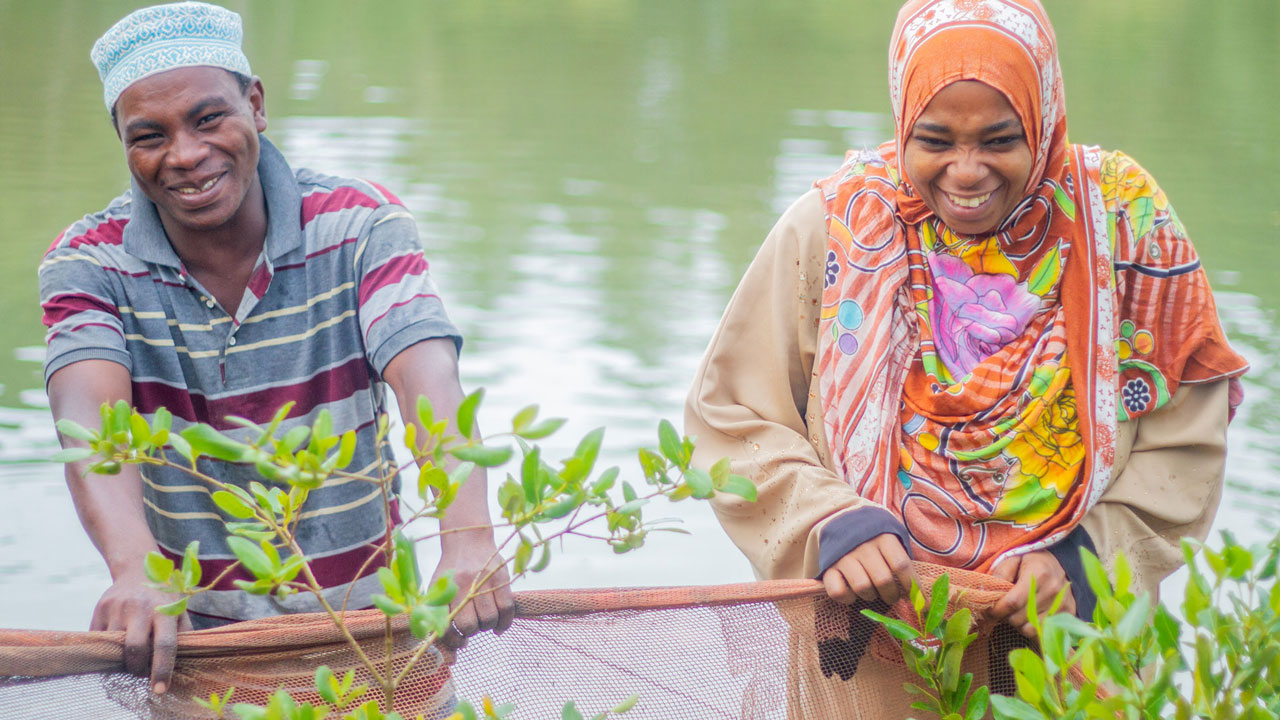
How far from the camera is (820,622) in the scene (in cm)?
179

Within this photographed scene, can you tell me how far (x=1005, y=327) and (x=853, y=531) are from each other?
0.42 meters

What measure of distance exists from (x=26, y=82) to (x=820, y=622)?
9.84 metres

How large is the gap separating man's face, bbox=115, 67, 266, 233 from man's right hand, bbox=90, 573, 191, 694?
0.65m

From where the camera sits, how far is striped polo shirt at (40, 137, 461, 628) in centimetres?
196

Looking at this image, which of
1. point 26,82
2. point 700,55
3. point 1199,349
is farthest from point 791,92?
point 1199,349

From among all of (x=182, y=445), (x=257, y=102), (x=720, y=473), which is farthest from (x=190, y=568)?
(x=257, y=102)

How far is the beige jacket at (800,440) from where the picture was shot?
6.20 ft

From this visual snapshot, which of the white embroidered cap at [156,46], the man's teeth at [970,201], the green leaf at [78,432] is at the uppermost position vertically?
the white embroidered cap at [156,46]

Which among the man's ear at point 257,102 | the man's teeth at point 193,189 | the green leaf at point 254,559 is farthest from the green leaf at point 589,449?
the man's ear at point 257,102

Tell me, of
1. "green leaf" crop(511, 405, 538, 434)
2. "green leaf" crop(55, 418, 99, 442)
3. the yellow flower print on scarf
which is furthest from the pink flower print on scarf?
"green leaf" crop(55, 418, 99, 442)

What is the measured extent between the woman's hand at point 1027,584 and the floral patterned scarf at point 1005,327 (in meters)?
0.02

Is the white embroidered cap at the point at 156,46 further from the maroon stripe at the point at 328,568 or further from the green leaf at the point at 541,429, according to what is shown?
the green leaf at the point at 541,429

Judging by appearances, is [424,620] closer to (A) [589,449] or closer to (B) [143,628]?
(A) [589,449]

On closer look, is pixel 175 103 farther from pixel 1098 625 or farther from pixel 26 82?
pixel 26 82
